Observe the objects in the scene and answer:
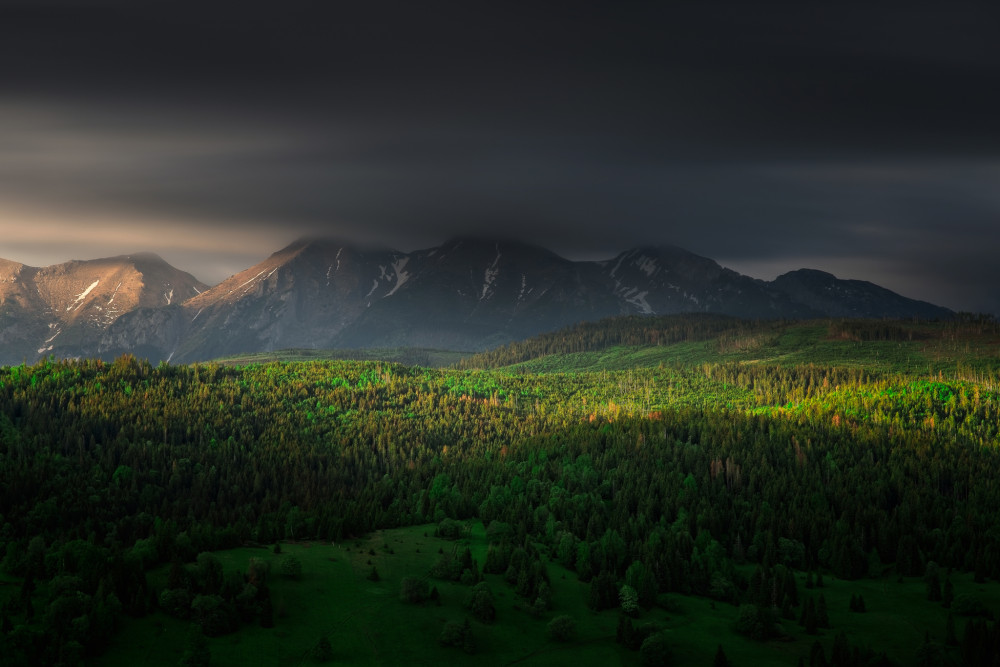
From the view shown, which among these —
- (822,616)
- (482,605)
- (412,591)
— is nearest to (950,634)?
(822,616)

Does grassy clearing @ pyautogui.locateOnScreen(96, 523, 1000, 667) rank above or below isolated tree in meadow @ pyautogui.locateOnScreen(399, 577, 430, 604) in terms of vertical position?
below

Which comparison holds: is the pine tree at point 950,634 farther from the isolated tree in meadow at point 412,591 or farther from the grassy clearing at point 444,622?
the isolated tree in meadow at point 412,591

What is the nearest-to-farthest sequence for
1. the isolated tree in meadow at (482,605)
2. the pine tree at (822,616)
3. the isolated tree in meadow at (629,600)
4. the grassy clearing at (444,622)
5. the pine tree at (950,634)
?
1. the grassy clearing at (444,622)
2. the pine tree at (950,634)
3. the isolated tree in meadow at (482,605)
4. the pine tree at (822,616)
5. the isolated tree in meadow at (629,600)

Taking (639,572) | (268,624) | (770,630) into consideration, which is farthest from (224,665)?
(770,630)

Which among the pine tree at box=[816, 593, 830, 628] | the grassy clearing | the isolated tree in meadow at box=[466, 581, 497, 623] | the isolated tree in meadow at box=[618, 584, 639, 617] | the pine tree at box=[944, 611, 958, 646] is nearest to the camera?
the grassy clearing

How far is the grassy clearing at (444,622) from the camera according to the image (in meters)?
→ 138

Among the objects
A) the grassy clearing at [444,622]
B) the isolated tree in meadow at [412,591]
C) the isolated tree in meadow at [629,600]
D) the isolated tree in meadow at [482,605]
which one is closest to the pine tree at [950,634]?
the grassy clearing at [444,622]

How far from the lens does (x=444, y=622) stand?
154625 mm

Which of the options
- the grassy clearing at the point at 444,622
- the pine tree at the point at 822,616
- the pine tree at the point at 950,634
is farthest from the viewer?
the pine tree at the point at 822,616

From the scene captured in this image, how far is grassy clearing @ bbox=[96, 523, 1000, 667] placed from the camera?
451 ft

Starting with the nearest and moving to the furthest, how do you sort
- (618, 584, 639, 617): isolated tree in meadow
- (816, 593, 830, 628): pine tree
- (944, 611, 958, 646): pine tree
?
(944, 611, 958, 646): pine tree, (816, 593, 830, 628): pine tree, (618, 584, 639, 617): isolated tree in meadow

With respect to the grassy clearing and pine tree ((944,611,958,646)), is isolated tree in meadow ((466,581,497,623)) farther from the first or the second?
pine tree ((944,611,958,646))

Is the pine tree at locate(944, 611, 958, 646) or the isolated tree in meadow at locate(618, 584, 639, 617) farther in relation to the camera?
the isolated tree in meadow at locate(618, 584, 639, 617)

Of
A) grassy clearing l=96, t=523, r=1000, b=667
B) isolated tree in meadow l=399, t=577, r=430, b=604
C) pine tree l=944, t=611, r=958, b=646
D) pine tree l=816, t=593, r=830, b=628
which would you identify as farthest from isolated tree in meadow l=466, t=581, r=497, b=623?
pine tree l=944, t=611, r=958, b=646
